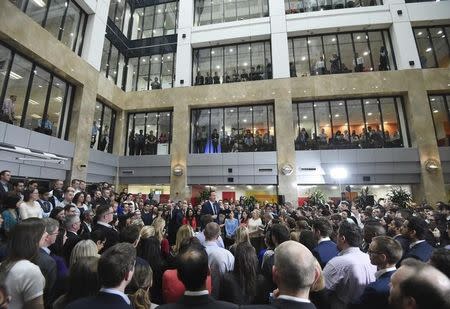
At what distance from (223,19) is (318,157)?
38.6 feet

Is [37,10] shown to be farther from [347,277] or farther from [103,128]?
[347,277]

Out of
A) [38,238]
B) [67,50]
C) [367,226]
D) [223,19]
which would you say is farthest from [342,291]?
[223,19]

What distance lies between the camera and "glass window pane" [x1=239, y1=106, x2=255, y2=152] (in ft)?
50.2

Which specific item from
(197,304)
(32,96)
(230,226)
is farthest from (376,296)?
(32,96)

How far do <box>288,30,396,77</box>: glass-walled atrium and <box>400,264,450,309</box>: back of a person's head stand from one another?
51.2 ft

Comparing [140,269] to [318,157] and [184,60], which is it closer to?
[318,157]

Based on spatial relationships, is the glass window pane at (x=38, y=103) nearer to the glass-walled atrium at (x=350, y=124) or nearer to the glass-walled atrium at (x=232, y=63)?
the glass-walled atrium at (x=232, y=63)

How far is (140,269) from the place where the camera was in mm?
2287

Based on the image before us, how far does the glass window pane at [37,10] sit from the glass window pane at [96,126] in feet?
16.0

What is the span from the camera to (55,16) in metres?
12.1

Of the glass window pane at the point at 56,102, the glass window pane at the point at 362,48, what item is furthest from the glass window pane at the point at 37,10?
the glass window pane at the point at 362,48

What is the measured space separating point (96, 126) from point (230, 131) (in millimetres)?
8033

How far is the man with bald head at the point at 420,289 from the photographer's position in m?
1.25

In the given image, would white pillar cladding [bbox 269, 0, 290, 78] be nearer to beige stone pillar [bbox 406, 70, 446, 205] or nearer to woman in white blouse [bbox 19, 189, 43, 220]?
beige stone pillar [bbox 406, 70, 446, 205]
